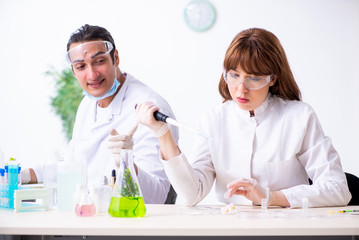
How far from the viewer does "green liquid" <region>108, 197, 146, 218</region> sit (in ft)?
4.61

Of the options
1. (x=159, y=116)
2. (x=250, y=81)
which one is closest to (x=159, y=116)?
(x=159, y=116)

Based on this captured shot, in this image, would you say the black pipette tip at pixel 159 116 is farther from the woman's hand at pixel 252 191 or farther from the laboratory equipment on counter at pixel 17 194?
the laboratory equipment on counter at pixel 17 194

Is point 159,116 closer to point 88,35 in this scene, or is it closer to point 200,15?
point 88,35

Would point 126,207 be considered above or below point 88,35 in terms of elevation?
below

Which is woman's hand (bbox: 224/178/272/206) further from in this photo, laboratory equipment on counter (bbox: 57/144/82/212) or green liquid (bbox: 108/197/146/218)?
laboratory equipment on counter (bbox: 57/144/82/212)

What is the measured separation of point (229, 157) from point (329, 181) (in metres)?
0.41

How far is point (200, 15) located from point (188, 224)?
13.4 feet

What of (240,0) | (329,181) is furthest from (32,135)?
(329,181)

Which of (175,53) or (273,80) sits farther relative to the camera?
(175,53)

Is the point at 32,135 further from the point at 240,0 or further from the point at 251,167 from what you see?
the point at 251,167

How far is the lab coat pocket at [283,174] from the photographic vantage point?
1.90 meters

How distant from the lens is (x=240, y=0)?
509cm

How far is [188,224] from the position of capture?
1.27 m

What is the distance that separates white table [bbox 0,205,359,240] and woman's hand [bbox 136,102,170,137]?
30cm
